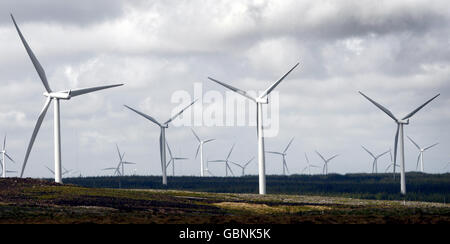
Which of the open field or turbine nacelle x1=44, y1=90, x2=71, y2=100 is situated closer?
the open field

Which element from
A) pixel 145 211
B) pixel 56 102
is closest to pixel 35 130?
pixel 56 102

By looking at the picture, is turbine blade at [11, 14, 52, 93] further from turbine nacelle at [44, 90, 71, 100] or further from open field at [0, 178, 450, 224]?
open field at [0, 178, 450, 224]

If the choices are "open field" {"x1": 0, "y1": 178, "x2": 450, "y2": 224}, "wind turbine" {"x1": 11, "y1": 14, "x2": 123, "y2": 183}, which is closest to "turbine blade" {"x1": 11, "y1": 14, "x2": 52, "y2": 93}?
"wind turbine" {"x1": 11, "y1": 14, "x2": 123, "y2": 183}

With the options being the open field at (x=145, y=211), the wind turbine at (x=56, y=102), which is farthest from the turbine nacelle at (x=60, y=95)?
the open field at (x=145, y=211)

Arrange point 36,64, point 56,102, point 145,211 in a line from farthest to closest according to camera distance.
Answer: point 56,102 < point 36,64 < point 145,211

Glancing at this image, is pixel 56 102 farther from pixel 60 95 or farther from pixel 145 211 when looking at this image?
pixel 145 211

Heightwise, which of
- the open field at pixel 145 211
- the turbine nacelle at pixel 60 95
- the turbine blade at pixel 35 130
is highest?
the turbine nacelle at pixel 60 95

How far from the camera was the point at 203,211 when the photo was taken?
12338 centimetres

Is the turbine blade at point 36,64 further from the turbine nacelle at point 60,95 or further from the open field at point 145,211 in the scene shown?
the open field at point 145,211

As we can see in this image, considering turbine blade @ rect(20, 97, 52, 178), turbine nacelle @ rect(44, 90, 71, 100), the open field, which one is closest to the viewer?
the open field
